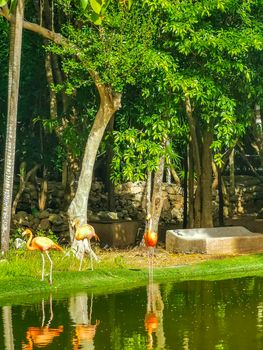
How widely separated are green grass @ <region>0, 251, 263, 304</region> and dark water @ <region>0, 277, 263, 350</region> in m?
0.97

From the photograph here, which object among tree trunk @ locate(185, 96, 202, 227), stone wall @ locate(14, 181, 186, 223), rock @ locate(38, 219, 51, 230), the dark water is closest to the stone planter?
tree trunk @ locate(185, 96, 202, 227)

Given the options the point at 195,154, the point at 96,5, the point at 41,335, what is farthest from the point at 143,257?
the point at 96,5

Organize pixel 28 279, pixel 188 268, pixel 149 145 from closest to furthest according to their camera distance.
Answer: pixel 28 279 → pixel 188 268 → pixel 149 145

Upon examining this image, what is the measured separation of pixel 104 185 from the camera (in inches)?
1640

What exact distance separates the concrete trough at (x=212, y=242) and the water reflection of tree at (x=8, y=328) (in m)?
10.5

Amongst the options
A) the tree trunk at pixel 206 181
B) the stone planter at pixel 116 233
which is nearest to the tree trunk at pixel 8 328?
the stone planter at pixel 116 233

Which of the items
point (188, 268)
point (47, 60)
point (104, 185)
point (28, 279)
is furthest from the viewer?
point (104, 185)

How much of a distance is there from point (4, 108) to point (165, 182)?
10311mm

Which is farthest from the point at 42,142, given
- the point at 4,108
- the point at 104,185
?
the point at 104,185

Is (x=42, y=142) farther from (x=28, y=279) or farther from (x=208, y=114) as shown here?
(x=28, y=279)

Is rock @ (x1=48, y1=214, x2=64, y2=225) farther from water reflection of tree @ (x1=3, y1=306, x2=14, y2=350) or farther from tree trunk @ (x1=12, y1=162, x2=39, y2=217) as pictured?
water reflection of tree @ (x1=3, y1=306, x2=14, y2=350)

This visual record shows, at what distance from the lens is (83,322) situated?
17141mm

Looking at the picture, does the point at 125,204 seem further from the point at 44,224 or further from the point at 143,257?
the point at 143,257

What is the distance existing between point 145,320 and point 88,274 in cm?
621
